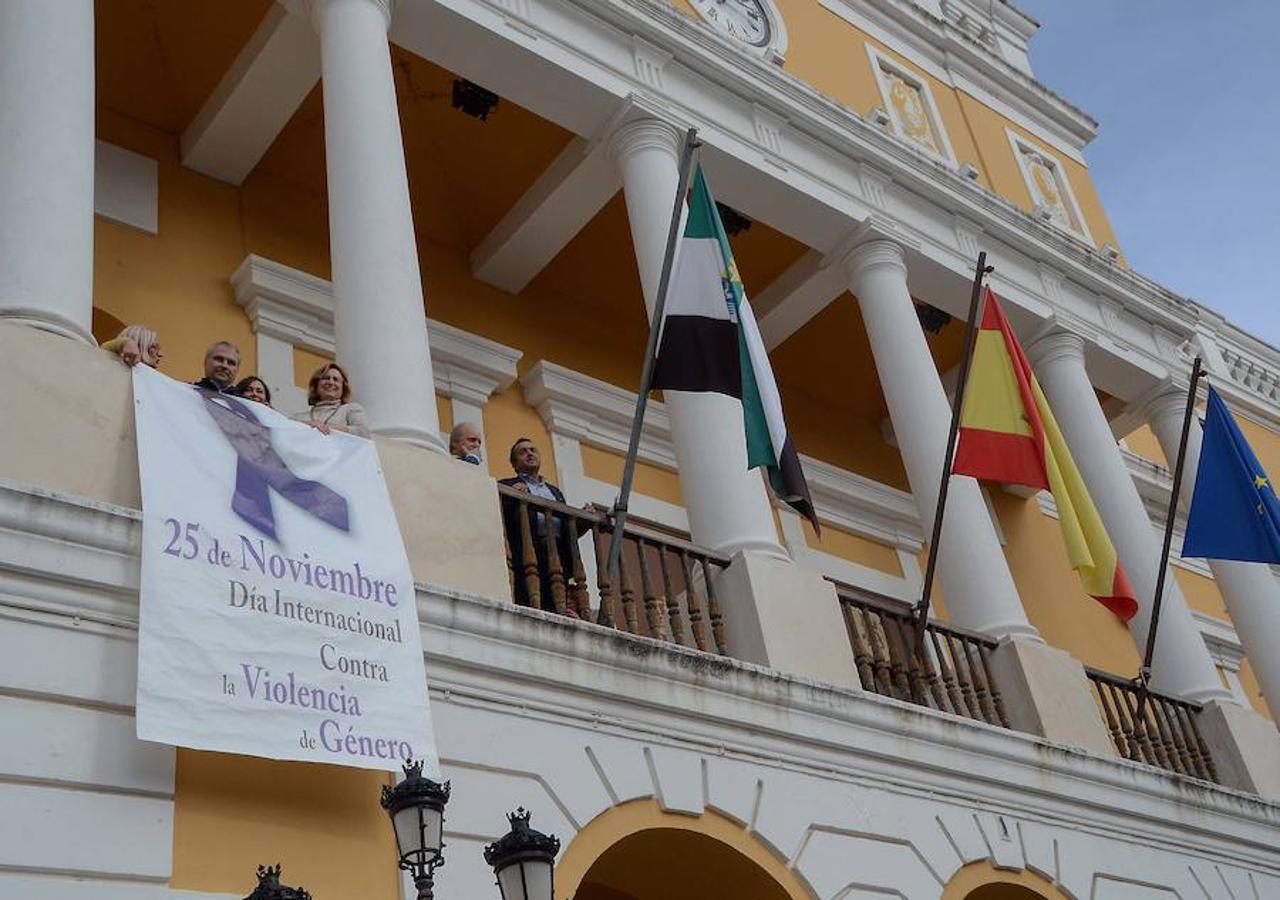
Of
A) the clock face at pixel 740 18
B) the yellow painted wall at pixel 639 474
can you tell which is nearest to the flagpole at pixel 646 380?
the yellow painted wall at pixel 639 474

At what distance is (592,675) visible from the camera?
7922 millimetres

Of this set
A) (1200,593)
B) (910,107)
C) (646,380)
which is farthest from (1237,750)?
(1200,593)

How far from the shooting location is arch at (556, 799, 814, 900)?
303 inches

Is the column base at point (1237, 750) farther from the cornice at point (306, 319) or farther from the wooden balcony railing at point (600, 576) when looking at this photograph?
the cornice at point (306, 319)

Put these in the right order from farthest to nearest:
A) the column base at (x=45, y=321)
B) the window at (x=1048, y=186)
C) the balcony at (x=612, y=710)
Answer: the window at (x=1048, y=186), the column base at (x=45, y=321), the balcony at (x=612, y=710)

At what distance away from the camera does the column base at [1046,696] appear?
420 inches

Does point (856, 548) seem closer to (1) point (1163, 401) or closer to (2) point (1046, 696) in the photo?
(1) point (1163, 401)

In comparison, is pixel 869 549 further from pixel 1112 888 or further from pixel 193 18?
pixel 193 18

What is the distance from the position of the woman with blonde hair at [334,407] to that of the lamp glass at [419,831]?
2.79 metres

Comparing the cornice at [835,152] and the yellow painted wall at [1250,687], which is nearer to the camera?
the cornice at [835,152]

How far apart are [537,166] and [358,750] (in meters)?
7.34

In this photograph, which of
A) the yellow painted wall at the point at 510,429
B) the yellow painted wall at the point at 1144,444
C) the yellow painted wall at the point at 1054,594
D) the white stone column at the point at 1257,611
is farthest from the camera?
the yellow painted wall at the point at 1144,444

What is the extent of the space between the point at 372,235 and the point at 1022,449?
470 centimetres

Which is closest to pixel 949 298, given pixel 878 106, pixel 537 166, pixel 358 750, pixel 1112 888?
pixel 878 106
